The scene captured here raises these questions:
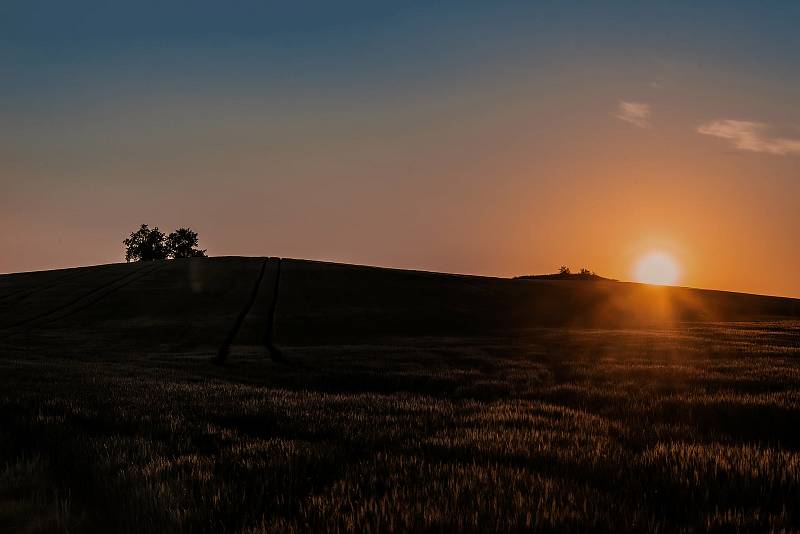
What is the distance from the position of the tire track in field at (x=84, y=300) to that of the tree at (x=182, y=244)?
5445 centimetres

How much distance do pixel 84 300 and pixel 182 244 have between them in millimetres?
82025

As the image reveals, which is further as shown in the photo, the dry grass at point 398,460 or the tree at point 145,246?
the tree at point 145,246

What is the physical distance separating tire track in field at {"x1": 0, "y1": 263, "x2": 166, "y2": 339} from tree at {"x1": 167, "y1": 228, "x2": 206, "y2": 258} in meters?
54.4

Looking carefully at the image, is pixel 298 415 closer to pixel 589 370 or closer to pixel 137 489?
pixel 137 489

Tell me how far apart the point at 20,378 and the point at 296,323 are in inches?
1443

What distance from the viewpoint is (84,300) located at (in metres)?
71.2

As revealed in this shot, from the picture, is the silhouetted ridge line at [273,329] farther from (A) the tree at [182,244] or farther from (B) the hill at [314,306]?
(A) the tree at [182,244]

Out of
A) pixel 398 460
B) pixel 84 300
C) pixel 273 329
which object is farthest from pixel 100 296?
pixel 398 460

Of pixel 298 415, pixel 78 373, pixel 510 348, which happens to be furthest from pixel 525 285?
pixel 298 415

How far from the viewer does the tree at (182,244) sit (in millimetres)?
149875

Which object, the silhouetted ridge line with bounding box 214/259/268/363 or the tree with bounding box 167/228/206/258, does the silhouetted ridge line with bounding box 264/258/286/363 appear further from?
the tree with bounding box 167/228/206/258

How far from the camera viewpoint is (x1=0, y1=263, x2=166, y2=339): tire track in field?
59.4 metres

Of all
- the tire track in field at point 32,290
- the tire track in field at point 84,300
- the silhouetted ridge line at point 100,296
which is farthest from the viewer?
the tire track in field at point 32,290

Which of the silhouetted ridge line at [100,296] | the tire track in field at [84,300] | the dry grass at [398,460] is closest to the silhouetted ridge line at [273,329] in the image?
the dry grass at [398,460]
